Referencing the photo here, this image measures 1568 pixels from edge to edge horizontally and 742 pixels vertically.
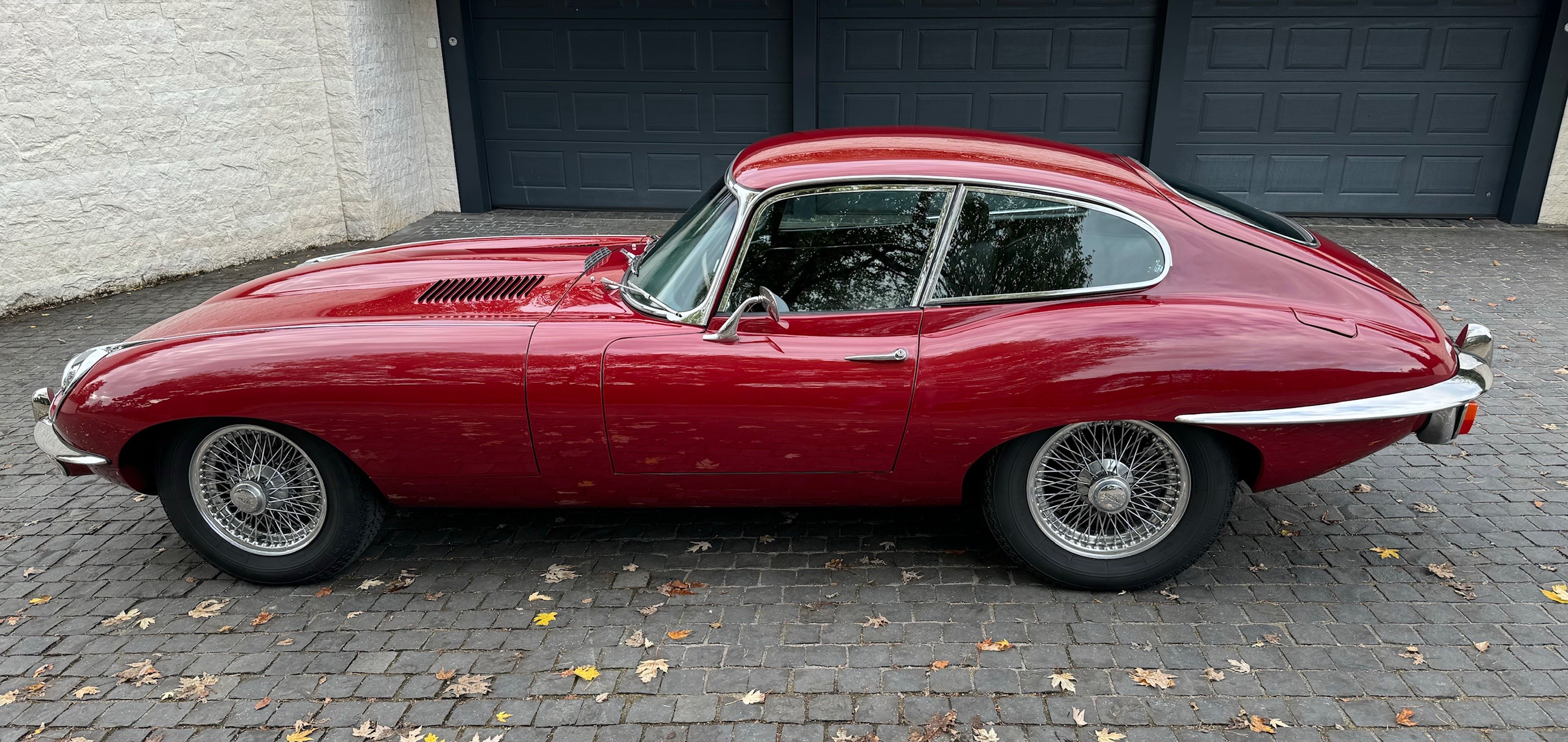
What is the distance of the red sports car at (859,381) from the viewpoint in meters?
3.38

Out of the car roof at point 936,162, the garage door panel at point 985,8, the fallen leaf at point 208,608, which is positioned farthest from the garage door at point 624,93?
the fallen leaf at point 208,608

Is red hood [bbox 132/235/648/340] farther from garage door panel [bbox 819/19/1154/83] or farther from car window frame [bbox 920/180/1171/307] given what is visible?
garage door panel [bbox 819/19/1154/83]

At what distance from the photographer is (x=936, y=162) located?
3660 millimetres

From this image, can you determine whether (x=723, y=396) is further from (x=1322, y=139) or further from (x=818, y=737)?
(x=1322, y=139)

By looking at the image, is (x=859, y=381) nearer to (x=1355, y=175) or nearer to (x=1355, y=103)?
(x=1355, y=103)

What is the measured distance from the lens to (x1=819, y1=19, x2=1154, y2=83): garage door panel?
987 cm

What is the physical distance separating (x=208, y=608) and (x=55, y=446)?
33.1 inches

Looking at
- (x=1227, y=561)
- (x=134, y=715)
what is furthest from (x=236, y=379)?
(x=1227, y=561)

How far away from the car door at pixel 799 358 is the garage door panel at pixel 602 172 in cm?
718

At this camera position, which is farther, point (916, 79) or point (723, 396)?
point (916, 79)

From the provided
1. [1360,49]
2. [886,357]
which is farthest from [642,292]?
[1360,49]

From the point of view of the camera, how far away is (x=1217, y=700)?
122 inches

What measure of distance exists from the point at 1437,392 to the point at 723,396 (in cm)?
249

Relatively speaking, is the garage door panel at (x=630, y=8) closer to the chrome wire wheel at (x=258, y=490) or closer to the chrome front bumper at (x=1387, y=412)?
the chrome wire wheel at (x=258, y=490)
